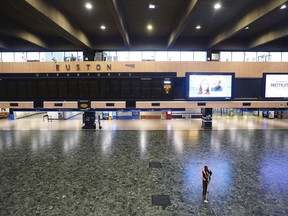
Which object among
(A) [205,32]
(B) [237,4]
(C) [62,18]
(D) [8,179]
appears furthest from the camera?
(A) [205,32]

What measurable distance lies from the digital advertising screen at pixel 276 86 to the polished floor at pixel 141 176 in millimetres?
2520

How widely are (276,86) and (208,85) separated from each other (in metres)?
2.99

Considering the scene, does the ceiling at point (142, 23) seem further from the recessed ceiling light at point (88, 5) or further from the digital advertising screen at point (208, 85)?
the digital advertising screen at point (208, 85)

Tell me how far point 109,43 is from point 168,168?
905cm

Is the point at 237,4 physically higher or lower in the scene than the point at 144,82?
higher

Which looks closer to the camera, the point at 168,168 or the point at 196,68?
the point at 168,168

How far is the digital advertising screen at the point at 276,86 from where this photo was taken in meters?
8.30

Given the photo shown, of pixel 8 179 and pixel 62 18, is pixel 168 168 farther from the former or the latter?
pixel 62 18

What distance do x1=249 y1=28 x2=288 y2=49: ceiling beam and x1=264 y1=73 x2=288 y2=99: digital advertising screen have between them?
2042mm

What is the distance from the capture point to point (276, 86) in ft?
27.6

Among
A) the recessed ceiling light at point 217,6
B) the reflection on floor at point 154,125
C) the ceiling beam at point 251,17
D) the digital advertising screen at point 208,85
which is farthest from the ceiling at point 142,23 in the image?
the reflection on floor at point 154,125

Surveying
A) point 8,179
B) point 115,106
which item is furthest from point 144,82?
point 8,179

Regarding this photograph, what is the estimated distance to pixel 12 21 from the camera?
8.27 metres

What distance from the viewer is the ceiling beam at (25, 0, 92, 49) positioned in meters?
5.27
